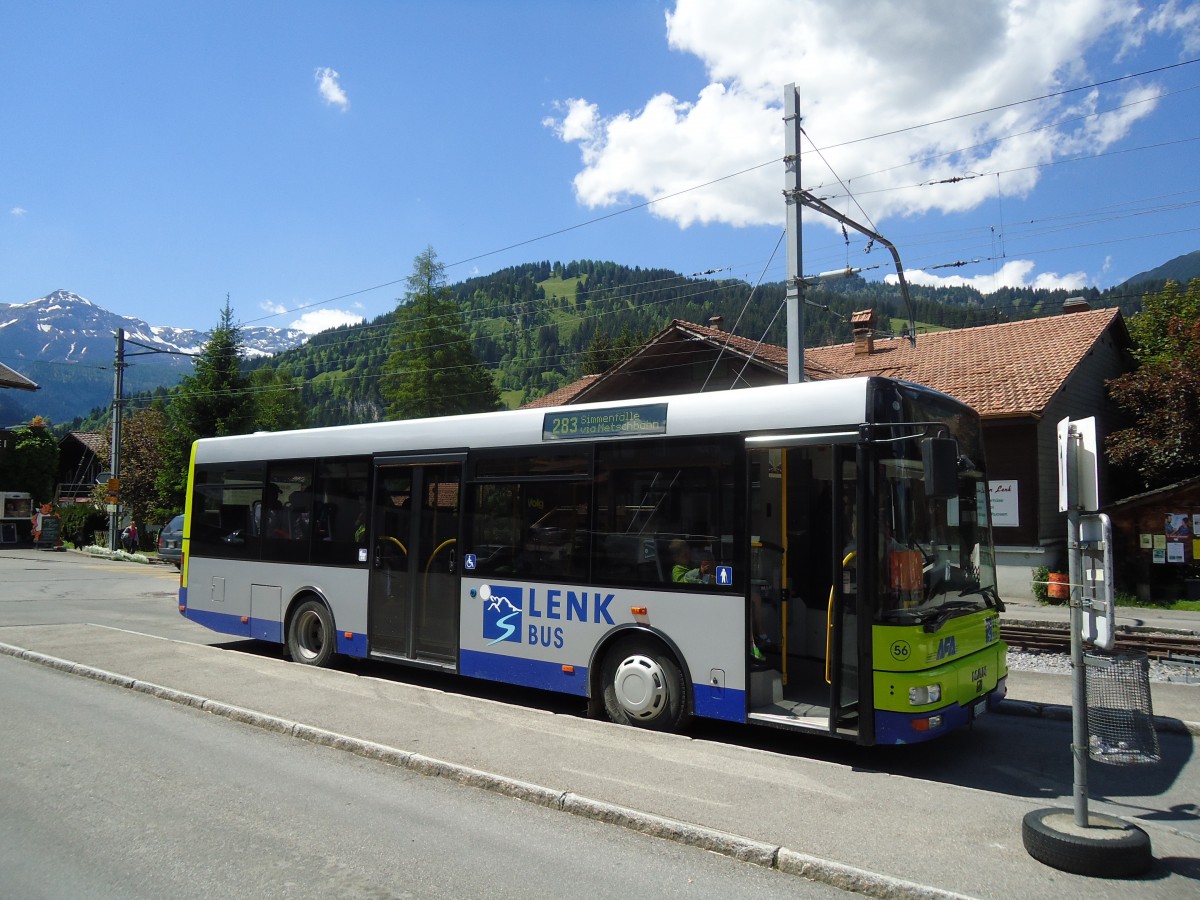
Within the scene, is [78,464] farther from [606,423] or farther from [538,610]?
[606,423]

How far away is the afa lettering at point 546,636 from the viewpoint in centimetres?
838

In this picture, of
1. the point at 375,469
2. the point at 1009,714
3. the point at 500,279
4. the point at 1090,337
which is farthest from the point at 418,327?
the point at 500,279

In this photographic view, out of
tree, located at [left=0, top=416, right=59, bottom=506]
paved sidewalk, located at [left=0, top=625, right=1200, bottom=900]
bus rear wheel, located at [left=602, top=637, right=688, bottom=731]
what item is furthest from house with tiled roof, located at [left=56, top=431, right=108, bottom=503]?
bus rear wheel, located at [left=602, top=637, right=688, bottom=731]

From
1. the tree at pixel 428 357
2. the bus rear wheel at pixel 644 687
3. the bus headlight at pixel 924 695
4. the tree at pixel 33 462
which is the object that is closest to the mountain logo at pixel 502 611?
the bus rear wheel at pixel 644 687

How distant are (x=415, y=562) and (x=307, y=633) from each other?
252 cm

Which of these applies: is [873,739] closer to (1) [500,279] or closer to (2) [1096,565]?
(2) [1096,565]

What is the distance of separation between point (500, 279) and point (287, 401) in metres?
105

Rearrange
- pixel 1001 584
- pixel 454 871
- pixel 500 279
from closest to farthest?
1. pixel 454 871
2. pixel 1001 584
3. pixel 500 279

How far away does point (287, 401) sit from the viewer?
96062 millimetres

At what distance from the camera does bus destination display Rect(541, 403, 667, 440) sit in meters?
7.97

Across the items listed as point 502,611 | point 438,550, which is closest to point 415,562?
point 438,550

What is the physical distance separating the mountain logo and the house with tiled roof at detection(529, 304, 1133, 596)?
10.6 metres

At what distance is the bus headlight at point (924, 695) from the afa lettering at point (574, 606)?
2.72m

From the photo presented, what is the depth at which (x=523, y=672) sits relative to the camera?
8.70m
